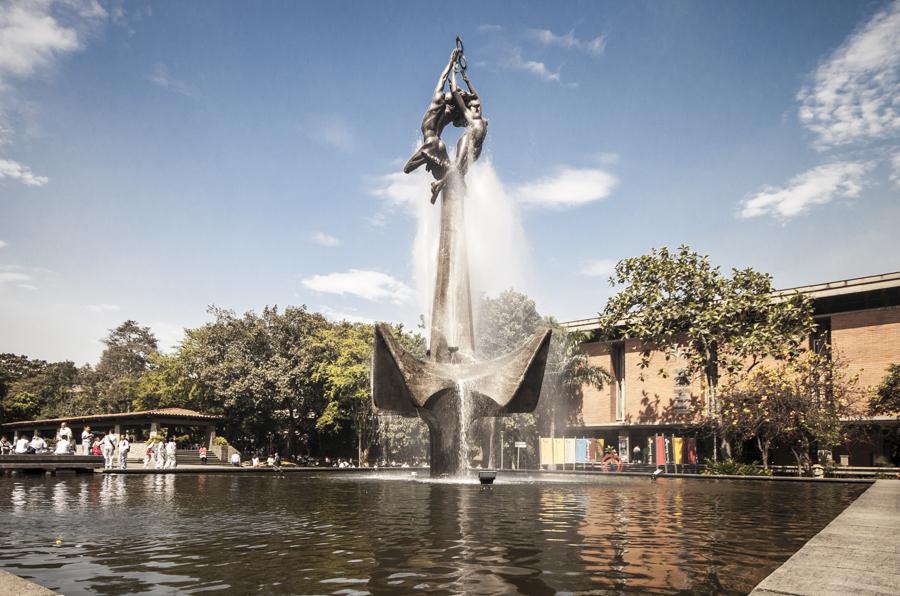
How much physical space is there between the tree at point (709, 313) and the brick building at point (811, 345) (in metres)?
3.30

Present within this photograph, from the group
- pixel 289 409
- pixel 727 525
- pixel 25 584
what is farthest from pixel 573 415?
pixel 25 584

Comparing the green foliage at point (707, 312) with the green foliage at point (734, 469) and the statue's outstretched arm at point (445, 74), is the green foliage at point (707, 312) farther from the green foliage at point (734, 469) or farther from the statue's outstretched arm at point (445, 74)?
the statue's outstretched arm at point (445, 74)

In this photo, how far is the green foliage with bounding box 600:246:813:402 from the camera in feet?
107

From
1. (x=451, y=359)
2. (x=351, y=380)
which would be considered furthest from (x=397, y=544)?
(x=351, y=380)

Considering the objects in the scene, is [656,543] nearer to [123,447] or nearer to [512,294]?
[123,447]

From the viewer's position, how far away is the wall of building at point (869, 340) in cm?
3716

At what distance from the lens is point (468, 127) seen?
2350 centimetres

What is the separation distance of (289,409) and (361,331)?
7766 mm

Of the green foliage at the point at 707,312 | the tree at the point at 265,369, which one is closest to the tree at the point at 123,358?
the tree at the point at 265,369

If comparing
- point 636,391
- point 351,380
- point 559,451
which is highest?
point 351,380

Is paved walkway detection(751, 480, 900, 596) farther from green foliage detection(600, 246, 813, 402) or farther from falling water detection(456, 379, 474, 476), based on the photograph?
green foliage detection(600, 246, 813, 402)

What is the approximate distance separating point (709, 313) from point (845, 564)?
94.6 feet

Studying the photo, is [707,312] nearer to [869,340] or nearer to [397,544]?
[869,340]

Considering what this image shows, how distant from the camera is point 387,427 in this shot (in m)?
45.2
